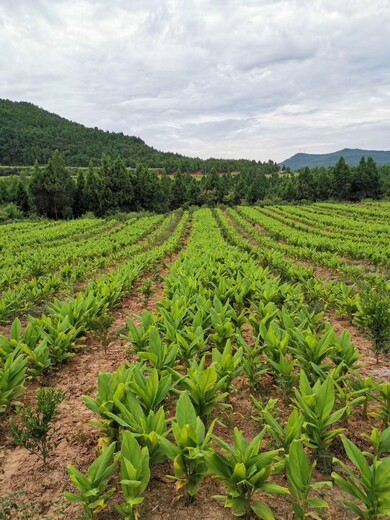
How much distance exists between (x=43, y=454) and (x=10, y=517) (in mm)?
484

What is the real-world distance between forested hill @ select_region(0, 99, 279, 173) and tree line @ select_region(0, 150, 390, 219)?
35811 mm

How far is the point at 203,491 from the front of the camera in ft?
8.56

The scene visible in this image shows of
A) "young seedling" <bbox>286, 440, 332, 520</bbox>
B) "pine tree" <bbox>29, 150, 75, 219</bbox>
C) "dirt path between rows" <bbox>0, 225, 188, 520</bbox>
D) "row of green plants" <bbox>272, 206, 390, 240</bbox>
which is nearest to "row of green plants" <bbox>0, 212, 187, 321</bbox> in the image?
"dirt path between rows" <bbox>0, 225, 188, 520</bbox>

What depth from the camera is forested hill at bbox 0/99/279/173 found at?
106562 millimetres

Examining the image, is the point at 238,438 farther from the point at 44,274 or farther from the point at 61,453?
the point at 44,274

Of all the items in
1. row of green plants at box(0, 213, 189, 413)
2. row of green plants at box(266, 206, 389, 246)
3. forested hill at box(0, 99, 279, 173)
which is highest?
forested hill at box(0, 99, 279, 173)

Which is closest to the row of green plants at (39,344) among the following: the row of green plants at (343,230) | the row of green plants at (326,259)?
the row of green plants at (326,259)

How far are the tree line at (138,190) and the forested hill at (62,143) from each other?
3581 cm

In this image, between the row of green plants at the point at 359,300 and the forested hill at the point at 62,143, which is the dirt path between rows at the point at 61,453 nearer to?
the row of green plants at the point at 359,300

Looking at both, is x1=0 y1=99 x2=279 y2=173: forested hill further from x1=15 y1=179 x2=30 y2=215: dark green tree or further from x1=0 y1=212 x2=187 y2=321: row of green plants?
x1=0 y1=212 x2=187 y2=321: row of green plants

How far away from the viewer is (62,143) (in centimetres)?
12031

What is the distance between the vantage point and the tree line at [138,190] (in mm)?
48500

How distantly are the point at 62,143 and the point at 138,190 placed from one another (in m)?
78.4

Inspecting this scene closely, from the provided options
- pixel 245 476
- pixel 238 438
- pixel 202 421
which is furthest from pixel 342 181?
pixel 245 476
